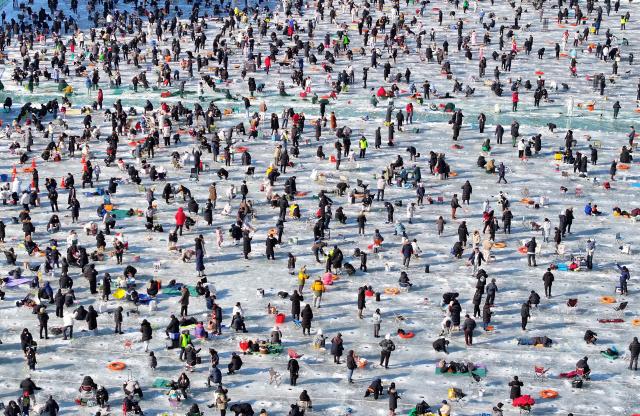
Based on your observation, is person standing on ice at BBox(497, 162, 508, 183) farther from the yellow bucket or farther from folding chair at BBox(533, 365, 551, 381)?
the yellow bucket

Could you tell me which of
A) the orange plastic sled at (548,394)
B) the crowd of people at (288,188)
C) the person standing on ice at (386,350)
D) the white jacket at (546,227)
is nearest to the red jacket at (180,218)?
the crowd of people at (288,188)

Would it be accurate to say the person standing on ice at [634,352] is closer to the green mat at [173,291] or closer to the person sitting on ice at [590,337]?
the person sitting on ice at [590,337]

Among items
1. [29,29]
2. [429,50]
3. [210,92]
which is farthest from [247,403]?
[29,29]

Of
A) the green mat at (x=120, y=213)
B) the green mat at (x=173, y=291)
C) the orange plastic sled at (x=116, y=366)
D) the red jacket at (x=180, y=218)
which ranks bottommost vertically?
the orange plastic sled at (x=116, y=366)

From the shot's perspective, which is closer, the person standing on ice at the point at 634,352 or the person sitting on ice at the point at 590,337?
the person standing on ice at the point at 634,352

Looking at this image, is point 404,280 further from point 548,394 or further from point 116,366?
point 116,366

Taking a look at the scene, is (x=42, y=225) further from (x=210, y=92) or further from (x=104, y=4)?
(x=104, y=4)

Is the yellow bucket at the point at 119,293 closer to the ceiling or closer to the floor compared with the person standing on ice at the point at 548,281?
closer to the floor

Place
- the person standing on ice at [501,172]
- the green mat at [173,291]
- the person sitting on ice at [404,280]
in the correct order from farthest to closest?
the person standing on ice at [501,172]
the person sitting on ice at [404,280]
the green mat at [173,291]

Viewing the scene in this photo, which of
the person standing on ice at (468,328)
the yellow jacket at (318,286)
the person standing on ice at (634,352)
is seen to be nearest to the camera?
the person standing on ice at (634,352)
